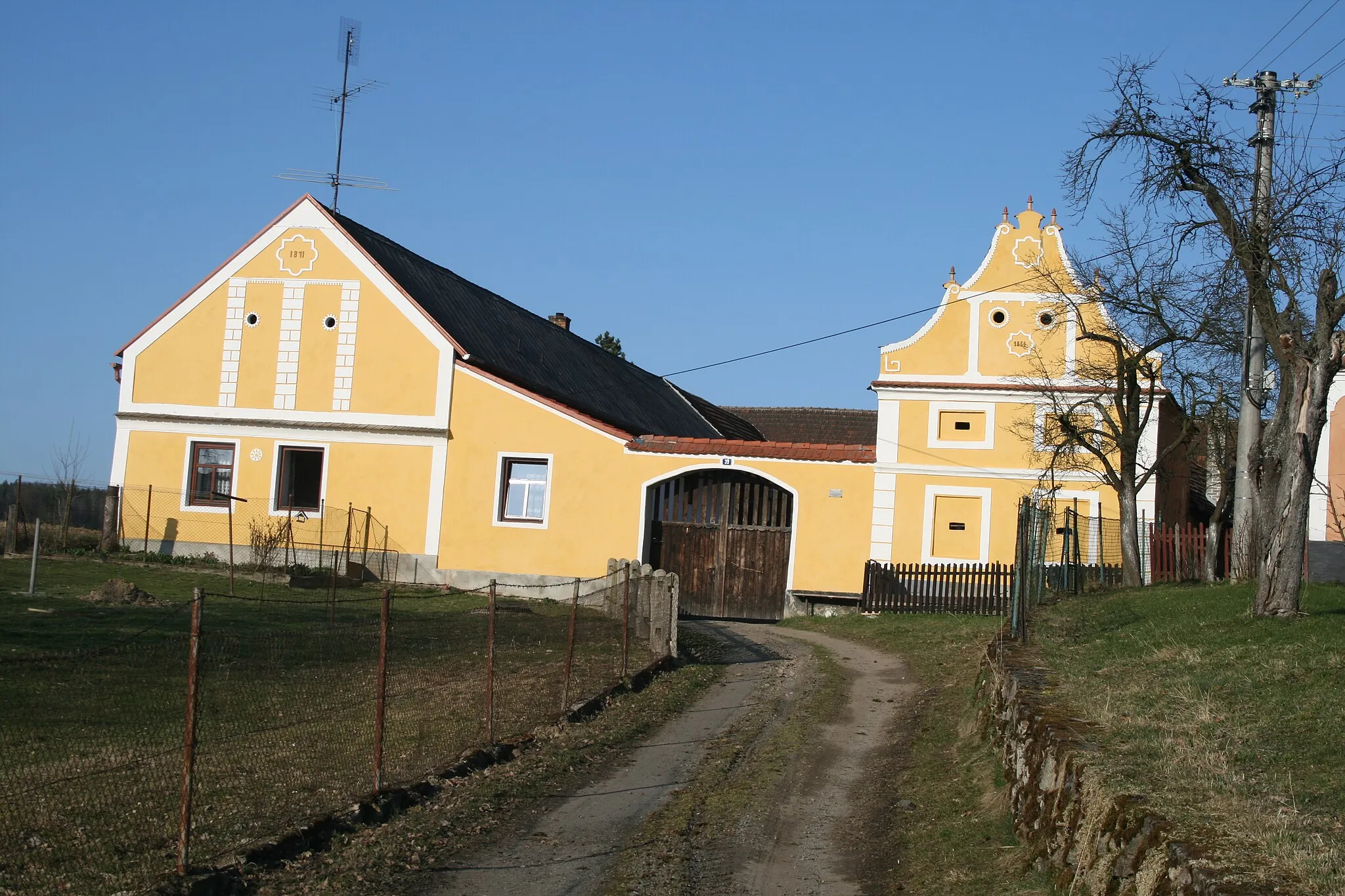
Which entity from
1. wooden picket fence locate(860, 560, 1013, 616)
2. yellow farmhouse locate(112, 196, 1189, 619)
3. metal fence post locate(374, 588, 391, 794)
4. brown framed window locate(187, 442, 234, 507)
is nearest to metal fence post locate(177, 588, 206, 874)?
metal fence post locate(374, 588, 391, 794)

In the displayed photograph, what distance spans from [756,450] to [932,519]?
13.5 ft

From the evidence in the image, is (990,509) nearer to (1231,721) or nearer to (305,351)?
(305,351)

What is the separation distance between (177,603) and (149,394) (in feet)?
36.0

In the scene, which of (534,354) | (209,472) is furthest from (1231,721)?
(534,354)

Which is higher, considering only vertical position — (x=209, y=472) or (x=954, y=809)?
(x=209, y=472)

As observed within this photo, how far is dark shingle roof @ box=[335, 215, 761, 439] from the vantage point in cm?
2920

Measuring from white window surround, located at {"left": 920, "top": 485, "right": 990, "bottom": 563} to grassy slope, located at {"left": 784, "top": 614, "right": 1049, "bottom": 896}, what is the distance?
1021 centimetres

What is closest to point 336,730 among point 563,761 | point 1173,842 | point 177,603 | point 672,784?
point 563,761

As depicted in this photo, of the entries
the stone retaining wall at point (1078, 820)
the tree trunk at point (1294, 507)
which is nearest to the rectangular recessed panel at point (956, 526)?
the tree trunk at point (1294, 507)

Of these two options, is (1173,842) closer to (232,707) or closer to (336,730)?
(336,730)

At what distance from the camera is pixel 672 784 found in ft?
33.6

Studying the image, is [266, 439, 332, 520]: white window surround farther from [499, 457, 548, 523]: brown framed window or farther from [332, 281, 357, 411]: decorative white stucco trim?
[499, 457, 548, 523]: brown framed window

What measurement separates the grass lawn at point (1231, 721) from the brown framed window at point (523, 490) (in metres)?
14.8

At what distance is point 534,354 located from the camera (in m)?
33.9
